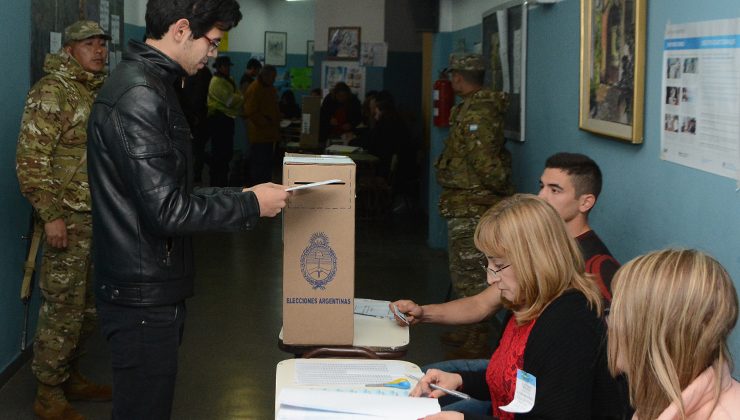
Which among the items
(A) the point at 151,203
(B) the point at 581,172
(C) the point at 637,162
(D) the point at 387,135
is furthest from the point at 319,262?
(D) the point at 387,135

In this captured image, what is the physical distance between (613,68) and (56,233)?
243 centimetres

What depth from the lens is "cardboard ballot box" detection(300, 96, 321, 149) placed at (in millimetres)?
12125

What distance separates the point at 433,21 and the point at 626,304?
6.79m

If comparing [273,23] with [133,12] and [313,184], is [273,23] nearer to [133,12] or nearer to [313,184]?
[133,12]

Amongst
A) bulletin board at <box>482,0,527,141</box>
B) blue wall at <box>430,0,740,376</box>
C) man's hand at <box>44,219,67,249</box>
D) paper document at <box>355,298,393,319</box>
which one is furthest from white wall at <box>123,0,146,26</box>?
paper document at <box>355,298,393,319</box>

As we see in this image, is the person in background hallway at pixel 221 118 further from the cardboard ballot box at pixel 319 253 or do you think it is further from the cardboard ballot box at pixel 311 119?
the cardboard ballot box at pixel 319 253

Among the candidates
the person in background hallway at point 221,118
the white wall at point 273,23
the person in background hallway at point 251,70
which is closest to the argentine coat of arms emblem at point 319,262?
the person in background hallway at point 221,118

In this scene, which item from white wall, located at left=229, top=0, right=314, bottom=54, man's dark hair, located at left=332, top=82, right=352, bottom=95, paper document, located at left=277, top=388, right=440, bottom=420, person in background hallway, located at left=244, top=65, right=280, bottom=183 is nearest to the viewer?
paper document, located at left=277, top=388, right=440, bottom=420

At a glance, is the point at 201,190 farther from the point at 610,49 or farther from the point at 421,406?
the point at 610,49

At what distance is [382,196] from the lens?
10844mm

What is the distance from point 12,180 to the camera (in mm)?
4672

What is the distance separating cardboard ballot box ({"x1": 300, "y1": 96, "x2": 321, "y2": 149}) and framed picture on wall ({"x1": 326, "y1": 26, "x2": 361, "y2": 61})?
34.8 inches

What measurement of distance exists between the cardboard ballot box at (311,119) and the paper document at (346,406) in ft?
32.8

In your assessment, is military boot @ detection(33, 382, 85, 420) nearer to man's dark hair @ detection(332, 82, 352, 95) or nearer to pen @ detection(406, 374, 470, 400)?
pen @ detection(406, 374, 470, 400)
